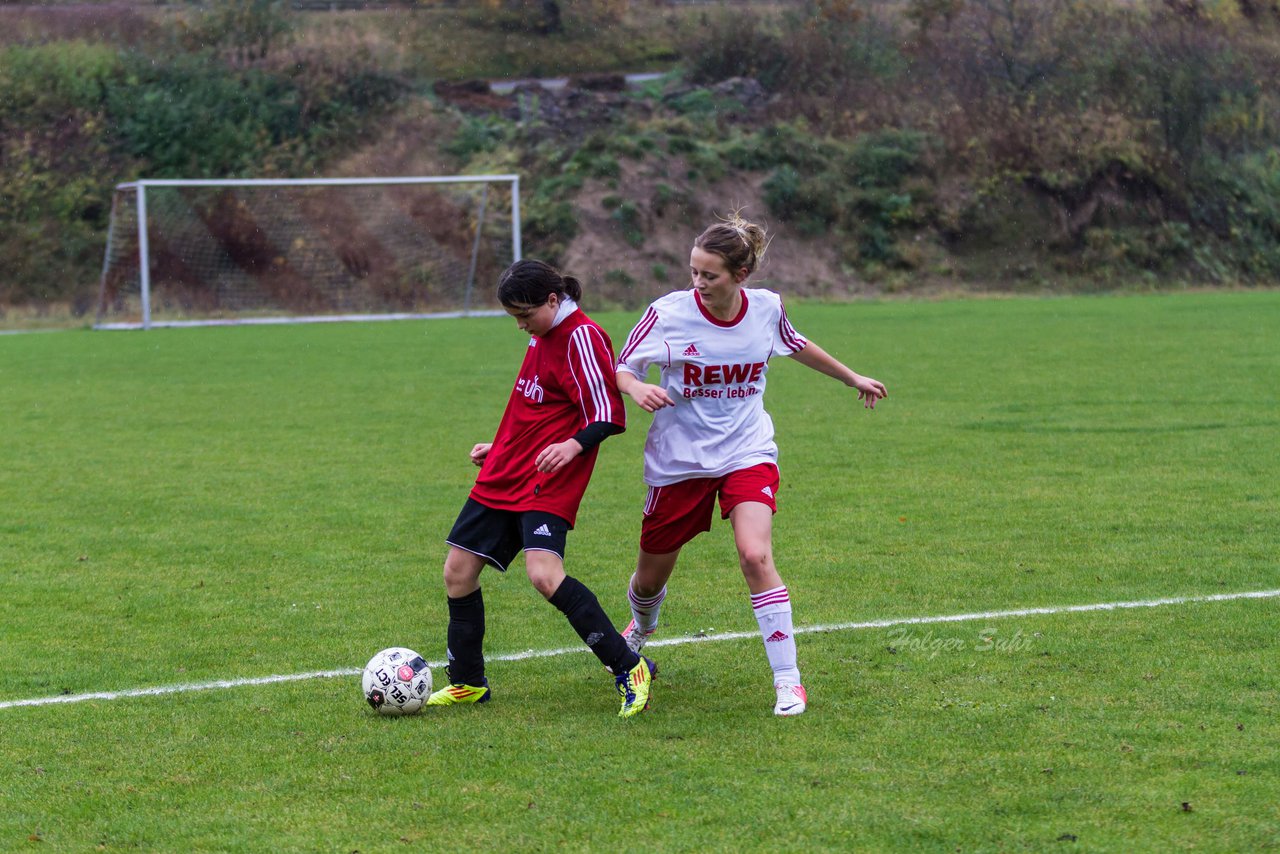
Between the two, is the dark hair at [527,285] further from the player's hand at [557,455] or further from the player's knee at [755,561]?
the player's knee at [755,561]

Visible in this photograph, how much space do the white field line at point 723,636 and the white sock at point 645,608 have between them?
21 cm

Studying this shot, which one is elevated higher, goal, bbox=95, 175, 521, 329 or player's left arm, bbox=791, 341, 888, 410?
player's left arm, bbox=791, 341, 888, 410

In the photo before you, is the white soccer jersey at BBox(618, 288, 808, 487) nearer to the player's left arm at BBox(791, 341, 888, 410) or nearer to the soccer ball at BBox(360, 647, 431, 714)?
the player's left arm at BBox(791, 341, 888, 410)

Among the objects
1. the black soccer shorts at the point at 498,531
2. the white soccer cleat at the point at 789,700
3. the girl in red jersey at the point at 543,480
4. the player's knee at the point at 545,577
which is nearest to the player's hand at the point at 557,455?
the girl in red jersey at the point at 543,480

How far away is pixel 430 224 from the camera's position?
99.4 feet

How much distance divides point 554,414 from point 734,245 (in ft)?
2.65

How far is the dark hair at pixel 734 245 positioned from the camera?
483 cm

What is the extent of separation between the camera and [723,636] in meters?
5.73

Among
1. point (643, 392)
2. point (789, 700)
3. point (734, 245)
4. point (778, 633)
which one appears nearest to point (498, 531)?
point (643, 392)

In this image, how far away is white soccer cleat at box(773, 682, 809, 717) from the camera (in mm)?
4578

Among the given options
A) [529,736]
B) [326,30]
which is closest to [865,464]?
[529,736]

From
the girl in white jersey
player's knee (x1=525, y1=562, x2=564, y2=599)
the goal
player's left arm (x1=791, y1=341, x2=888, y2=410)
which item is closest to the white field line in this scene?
the girl in white jersey

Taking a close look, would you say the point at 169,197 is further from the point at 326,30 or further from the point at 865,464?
the point at 865,464

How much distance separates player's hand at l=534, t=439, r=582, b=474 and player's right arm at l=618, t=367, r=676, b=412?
0.79 feet
